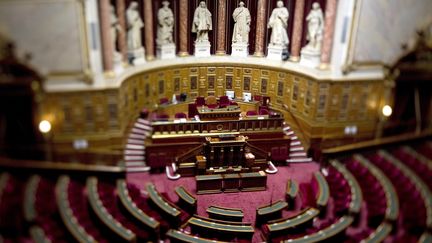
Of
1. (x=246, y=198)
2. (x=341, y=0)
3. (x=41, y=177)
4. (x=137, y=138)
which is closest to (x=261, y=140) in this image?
(x=246, y=198)

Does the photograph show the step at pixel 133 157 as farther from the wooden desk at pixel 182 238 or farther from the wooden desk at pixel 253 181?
the wooden desk at pixel 182 238

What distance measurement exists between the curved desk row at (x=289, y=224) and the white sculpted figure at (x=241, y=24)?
9.04 metres

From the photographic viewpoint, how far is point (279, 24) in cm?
1762

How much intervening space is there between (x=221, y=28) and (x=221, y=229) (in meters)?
10.1

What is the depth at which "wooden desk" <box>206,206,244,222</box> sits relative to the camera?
41.7 feet

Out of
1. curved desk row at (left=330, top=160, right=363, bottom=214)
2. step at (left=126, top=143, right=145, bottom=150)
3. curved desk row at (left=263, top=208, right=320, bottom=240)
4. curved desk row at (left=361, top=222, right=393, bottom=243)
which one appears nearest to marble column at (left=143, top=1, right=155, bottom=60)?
step at (left=126, top=143, right=145, bottom=150)

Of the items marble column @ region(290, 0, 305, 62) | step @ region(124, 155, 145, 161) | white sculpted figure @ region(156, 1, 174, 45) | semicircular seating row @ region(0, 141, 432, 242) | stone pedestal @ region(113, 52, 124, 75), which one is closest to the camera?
semicircular seating row @ region(0, 141, 432, 242)

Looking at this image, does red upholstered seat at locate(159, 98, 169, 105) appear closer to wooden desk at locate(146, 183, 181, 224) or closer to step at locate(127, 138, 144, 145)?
step at locate(127, 138, 144, 145)

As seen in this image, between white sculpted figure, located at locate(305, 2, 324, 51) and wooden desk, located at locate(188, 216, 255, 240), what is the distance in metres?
7.69

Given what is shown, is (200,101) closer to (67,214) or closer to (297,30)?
(297,30)

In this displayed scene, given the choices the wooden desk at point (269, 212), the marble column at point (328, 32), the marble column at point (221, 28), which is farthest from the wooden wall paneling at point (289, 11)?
the wooden desk at point (269, 212)

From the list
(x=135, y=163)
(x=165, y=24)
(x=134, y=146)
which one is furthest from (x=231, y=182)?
(x=165, y=24)

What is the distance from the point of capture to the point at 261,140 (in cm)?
1628

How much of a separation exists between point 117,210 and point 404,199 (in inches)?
334
